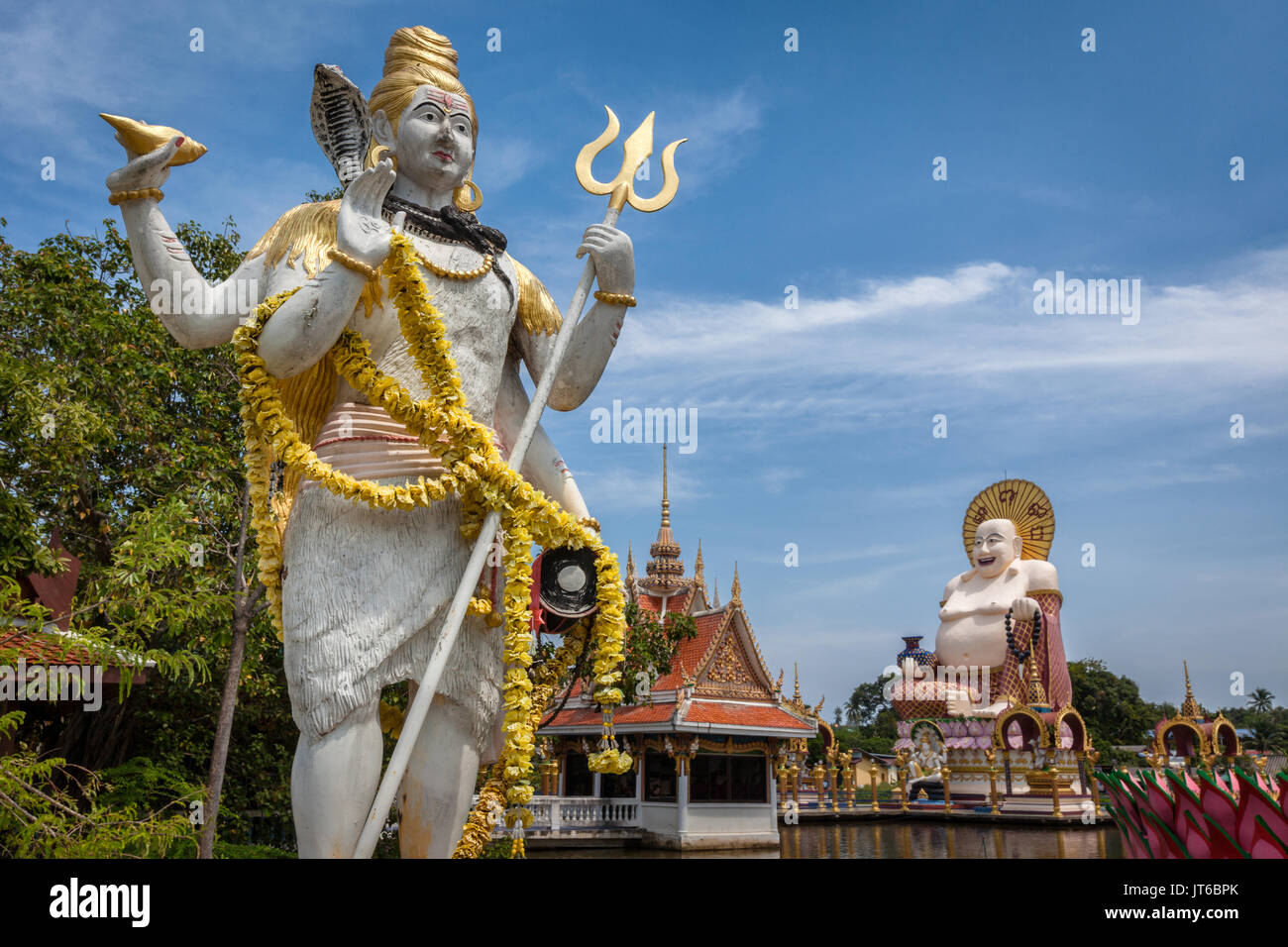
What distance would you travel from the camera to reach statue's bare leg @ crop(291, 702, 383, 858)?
221 cm

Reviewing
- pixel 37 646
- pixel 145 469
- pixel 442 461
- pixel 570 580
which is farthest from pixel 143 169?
pixel 145 469

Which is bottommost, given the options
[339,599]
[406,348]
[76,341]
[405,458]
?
[339,599]

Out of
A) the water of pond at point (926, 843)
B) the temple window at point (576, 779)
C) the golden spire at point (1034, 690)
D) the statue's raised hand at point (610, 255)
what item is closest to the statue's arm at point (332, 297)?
the statue's raised hand at point (610, 255)

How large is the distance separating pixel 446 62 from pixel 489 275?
701 millimetres

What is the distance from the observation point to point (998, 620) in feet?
68.0

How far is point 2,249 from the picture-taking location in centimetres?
982

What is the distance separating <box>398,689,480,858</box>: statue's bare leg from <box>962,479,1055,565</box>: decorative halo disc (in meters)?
20.9

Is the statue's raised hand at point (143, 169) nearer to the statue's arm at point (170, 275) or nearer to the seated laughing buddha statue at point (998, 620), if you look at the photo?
the statue's arm at point (170, 275)

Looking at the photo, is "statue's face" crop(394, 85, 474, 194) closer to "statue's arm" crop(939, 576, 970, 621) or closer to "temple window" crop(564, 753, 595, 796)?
"temple window" crop(564, 753, 595, 796)

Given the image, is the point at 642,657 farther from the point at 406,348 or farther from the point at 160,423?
the point at 406,348

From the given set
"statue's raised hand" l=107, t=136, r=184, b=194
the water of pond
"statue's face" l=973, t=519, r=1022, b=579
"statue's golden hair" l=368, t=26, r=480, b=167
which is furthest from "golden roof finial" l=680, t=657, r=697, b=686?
"statue's raised hand" l=107, t=136, r=184, b=194

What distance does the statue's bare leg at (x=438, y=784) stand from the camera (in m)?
2.40
